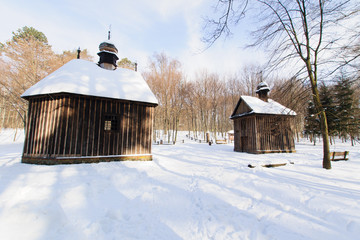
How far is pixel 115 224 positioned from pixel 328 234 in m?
4.36

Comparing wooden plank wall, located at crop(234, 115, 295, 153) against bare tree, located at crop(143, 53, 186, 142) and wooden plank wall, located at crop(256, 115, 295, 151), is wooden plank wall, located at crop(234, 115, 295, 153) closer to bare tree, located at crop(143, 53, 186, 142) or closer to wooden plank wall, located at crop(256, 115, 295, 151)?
wooden plank wall, located at crop(256, 115, 295, 151)

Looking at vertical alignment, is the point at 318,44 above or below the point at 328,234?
above

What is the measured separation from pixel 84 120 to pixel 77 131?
706 millimetres

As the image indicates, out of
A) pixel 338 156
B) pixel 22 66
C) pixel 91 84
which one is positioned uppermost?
pixel 22 66

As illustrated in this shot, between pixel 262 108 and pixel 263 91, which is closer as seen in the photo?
pixel 262 108

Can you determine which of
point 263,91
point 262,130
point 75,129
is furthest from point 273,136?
point 75,129

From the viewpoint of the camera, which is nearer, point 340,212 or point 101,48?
point 340,212

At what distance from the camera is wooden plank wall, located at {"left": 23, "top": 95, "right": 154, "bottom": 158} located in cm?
786

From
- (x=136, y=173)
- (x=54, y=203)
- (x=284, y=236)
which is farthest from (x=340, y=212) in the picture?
(x=54, y=203)

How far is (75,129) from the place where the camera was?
26.5 feet

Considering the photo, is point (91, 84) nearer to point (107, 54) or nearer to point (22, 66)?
point (107, 54)

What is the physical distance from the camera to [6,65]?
55.9ft

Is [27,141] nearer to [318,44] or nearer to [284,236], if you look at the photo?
[284,236]

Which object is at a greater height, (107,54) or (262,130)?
(107,54)
